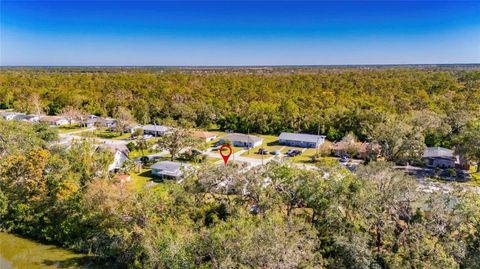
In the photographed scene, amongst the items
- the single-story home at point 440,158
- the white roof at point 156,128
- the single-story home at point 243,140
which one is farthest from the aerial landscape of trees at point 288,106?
the single-story home at point 243,140

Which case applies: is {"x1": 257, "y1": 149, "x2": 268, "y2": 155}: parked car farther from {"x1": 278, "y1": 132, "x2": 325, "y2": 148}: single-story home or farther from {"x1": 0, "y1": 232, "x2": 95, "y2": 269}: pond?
{"x1": 0, "y1": 232, "x2": 95, "y2": 269}: pond

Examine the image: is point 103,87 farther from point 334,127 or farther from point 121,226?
point 121,226

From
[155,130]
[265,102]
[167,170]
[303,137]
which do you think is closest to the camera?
[167,170]

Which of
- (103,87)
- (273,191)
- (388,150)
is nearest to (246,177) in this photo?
(273,191)

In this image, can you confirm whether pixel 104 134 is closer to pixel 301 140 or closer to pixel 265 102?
pixel 265 102

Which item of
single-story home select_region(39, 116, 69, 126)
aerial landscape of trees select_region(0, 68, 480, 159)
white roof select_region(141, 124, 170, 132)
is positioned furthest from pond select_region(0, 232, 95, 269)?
single-story home select_region(39, 116, 69, 126)

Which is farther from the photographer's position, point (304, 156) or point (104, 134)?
point (104, 134)

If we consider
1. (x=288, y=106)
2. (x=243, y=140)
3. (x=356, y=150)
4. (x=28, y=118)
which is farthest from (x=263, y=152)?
(x=28, y=118)

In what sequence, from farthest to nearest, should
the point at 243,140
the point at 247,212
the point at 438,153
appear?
the point at 243,140
the point at 438,153
the point at 247,212
